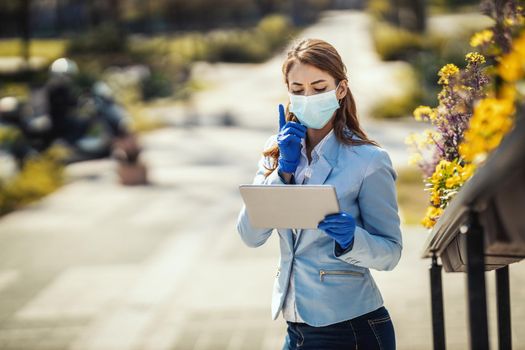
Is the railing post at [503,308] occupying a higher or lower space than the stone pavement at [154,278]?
higher

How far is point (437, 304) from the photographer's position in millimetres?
2795

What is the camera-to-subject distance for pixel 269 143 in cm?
295

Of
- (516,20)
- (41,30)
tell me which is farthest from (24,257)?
(41,30)

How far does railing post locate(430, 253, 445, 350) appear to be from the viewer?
2775mm

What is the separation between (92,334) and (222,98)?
21147 millimetres

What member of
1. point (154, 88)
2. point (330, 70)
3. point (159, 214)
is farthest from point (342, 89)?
point (154, 88)

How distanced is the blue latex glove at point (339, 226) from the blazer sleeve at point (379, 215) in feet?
0.32

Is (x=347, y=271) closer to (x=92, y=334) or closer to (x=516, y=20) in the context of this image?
(x=516, y=20)

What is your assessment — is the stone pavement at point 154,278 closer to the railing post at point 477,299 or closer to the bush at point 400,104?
the railing post at point 477,299

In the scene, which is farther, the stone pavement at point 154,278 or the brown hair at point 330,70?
the stone pavement at point 154,278

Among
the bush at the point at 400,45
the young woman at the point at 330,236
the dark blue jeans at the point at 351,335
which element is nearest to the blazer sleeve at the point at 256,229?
the young woman at the point at 330,236

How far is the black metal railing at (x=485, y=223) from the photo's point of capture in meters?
1.63

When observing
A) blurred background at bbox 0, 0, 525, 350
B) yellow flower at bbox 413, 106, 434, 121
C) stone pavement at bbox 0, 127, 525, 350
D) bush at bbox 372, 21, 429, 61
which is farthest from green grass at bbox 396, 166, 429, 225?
bush at bbox 372, 21, 429, 61

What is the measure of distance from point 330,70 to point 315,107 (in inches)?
4.9
